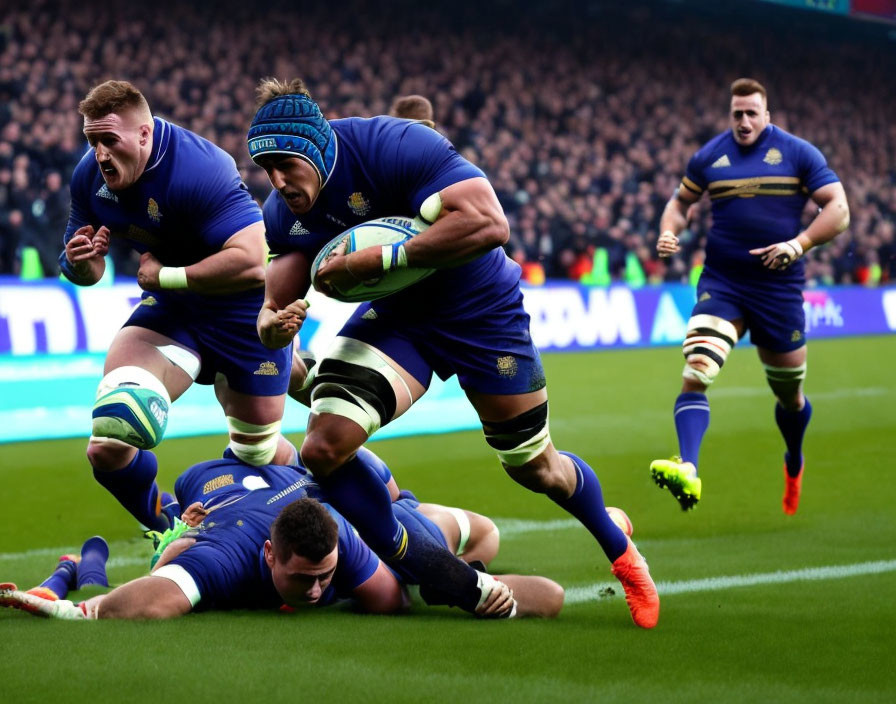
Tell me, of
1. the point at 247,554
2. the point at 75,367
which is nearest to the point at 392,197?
the point at 247,554

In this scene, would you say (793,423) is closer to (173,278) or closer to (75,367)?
(173,278)

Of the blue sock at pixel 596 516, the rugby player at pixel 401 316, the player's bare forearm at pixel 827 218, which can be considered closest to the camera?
the rugby player at pixel 401 316

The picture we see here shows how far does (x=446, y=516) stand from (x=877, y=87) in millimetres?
36846

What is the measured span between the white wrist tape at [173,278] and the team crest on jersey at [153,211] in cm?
26

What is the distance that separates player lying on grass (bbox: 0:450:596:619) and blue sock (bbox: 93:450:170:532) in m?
0.74

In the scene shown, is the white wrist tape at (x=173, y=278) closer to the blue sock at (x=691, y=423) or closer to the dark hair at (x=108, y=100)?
the dark hair at (x=108, y=100)

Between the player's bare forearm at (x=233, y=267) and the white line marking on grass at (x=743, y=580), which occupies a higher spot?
the player's bare forearm at (x=233, y=267)

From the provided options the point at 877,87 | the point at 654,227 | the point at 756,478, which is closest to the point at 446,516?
the point at 756,478

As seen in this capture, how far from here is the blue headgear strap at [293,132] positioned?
4.56 m

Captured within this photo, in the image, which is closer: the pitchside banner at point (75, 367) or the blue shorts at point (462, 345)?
the blue shorts at point (462, 345)

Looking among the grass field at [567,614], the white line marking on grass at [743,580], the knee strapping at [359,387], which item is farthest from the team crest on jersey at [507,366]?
the white line marking on grass at [743,580]

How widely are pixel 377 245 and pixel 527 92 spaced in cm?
2594

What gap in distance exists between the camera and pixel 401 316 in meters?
4.98

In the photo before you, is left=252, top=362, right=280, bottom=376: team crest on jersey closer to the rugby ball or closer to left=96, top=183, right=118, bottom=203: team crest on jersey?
left=96, top=183, right=118, bottom=203: team crest on jersey
